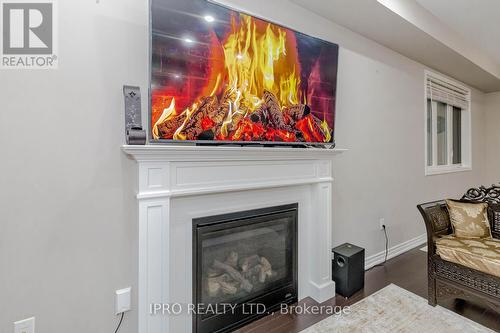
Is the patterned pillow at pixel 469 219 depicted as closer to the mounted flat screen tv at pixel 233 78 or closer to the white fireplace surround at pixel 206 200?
the white fireplace surround at pixel 206 200

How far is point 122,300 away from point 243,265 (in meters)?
0.83

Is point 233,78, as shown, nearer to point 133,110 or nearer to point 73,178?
point 133,110

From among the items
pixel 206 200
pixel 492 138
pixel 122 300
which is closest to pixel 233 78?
pixel 206 200

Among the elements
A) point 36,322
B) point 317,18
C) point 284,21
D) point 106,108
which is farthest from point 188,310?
point 317,18

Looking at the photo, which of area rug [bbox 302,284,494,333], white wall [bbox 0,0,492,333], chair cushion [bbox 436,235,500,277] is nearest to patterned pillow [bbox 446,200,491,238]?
chair cushion [bbox 436,235,500,277]

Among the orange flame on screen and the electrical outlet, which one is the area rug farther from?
the orange flame on screen

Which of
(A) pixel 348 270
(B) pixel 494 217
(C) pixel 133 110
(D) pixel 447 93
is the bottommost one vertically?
(A) pixel 348 270

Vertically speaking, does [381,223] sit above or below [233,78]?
below

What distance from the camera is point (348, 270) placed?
2.20 metres

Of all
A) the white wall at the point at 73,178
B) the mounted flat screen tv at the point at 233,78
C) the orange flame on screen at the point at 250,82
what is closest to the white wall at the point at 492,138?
the mounted flat screen tv at the point at 233,78

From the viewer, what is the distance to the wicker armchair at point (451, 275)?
1812 millimetres

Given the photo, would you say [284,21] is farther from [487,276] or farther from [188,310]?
[487,276]

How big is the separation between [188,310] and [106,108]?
1.34 m

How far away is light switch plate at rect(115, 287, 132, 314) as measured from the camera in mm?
1486
